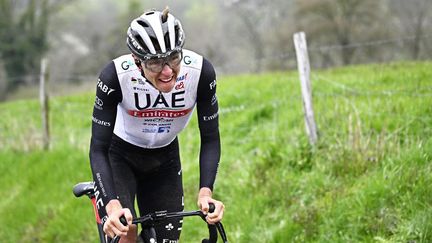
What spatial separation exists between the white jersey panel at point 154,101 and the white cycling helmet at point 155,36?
0.35 metres

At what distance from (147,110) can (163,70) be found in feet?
2.02

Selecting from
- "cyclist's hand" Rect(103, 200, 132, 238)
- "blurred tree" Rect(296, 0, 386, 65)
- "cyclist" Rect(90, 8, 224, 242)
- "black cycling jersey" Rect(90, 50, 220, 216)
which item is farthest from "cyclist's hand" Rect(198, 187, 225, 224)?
"blurred tree" Rect(296, 0, 386, 65)

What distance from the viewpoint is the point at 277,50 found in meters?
32.9

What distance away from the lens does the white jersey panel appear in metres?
3.74

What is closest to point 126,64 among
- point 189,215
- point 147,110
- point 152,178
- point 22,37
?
point 147,110

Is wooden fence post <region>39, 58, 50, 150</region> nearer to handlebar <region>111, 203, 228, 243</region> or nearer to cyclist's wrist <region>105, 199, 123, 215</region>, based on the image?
cyclist's wrist <region>105, 199, 123, 215</region>

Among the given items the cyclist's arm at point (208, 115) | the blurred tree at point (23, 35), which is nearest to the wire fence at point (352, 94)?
the cyclist's arm at point (208, 115)

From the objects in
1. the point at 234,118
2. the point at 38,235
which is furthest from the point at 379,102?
the point at 38,235

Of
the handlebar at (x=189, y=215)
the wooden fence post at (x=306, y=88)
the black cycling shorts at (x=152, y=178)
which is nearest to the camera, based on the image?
the handlebar at (x=189, y=215)

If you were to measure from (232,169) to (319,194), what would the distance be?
186 cm

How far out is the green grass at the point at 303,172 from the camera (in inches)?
198

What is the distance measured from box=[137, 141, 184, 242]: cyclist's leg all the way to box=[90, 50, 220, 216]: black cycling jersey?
12.1 inches

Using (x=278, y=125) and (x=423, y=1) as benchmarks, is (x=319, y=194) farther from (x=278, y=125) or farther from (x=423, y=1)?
(x=423, y=1)

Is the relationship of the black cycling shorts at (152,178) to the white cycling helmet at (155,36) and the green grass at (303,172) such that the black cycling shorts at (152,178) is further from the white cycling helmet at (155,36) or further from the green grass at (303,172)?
the green grass at (303,172)
